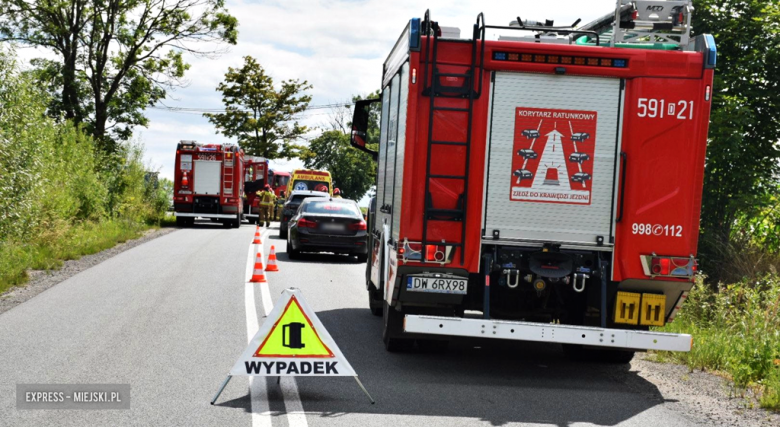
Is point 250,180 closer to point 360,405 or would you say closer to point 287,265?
point 287,265

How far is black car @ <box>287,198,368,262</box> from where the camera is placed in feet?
65.2

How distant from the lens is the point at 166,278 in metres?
15.3

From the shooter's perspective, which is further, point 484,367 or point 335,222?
point 335,222

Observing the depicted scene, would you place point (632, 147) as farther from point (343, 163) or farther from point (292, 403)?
point (343, 163)

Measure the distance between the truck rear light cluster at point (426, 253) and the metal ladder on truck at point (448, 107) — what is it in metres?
0.02

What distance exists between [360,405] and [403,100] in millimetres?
2964

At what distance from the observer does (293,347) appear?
6953mm

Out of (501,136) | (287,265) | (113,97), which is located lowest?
(287,265)

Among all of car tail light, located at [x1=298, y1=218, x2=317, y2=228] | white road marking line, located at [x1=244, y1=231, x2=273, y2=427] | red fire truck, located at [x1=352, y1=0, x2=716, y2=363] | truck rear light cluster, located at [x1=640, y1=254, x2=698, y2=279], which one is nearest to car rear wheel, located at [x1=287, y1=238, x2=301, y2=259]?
car tail light, located at [x1=298, y1=218, x2=317, y2=228]

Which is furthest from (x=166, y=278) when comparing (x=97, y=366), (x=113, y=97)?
(x=113, y=97)

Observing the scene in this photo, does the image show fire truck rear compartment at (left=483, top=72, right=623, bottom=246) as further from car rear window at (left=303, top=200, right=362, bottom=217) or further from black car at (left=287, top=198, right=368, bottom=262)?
car rear window at (left=303, top=200, right=362, bottom=217)

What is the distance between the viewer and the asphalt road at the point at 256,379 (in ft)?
21.3

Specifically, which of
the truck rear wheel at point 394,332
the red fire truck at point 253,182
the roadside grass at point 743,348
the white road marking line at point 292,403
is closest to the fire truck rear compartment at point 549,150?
the truck rear wheel at point 394,332

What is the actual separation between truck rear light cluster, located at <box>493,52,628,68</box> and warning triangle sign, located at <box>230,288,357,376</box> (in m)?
2.86
